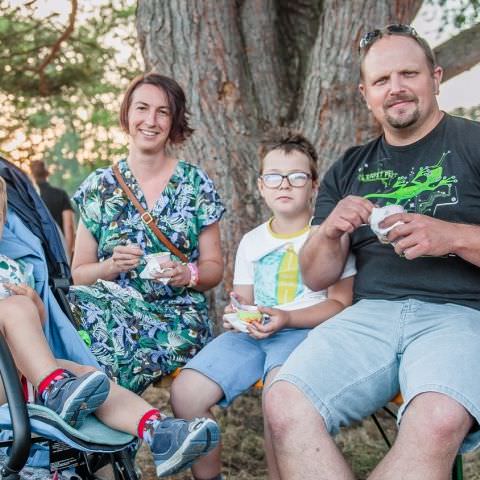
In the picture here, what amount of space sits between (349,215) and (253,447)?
6.82 ft

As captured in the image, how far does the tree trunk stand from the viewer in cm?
451

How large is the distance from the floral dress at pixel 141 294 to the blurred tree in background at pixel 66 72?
3.70 metres

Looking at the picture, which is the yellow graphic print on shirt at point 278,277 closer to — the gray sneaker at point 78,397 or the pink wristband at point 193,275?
the pink wristband at point 193,275

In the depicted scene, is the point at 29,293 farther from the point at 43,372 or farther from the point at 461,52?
the point at 461,52

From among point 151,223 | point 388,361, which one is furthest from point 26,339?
point 388,361

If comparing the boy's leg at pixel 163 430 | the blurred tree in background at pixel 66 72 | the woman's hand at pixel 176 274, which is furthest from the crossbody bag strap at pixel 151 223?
the blurred tree in background at pixel 66 72

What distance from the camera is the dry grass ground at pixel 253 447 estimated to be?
3994 mm

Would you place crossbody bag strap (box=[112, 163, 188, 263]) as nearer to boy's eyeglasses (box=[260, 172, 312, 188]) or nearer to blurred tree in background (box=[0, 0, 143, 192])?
boy's eyeglasses (box=[260, 172, 312, 188])

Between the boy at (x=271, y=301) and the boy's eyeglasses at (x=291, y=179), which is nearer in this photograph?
the boy at (x=271, y=301)

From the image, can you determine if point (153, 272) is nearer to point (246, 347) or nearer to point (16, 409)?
point (246, 347)

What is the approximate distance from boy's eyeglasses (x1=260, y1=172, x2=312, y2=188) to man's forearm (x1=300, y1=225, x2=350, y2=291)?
263mm

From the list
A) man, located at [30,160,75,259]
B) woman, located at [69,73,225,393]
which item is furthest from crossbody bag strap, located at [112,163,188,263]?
man, located at [30,160,75,259]

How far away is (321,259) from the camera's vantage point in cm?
303

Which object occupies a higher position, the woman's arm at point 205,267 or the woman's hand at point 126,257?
the woman's hand at point 126,257
